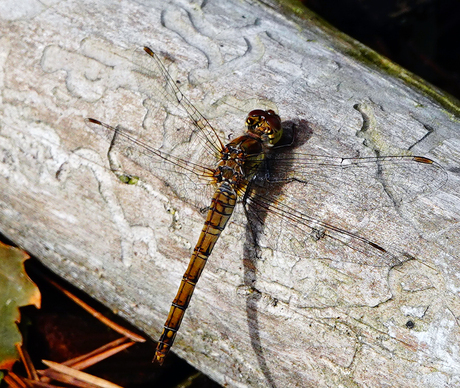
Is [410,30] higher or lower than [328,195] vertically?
higher

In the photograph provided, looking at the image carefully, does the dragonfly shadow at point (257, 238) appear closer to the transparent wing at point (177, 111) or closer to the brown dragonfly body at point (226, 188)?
the brown dragonfly body at point (226, 188)

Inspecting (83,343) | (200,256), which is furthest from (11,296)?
(200,256)

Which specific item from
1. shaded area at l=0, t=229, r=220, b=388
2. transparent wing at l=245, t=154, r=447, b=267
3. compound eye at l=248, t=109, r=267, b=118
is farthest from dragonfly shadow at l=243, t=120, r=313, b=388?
shaded area at l=0, t=229, r=220, b=388

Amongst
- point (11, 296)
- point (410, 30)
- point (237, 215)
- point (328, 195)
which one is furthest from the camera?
point (410, 30)

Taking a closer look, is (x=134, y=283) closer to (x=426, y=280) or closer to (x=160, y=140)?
(x=160, y=140)

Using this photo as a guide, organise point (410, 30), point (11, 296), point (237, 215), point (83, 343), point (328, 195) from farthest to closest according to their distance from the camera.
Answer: point (410, 30) < point (83, 343) < point (11, 296) < point (237, 215) < point (328, 195)

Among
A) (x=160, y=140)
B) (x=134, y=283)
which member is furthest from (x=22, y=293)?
(x=160, y=140)

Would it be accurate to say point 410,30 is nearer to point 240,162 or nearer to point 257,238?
point 240,162

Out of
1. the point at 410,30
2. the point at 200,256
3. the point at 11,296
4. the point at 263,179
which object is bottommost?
the point at 11,296
